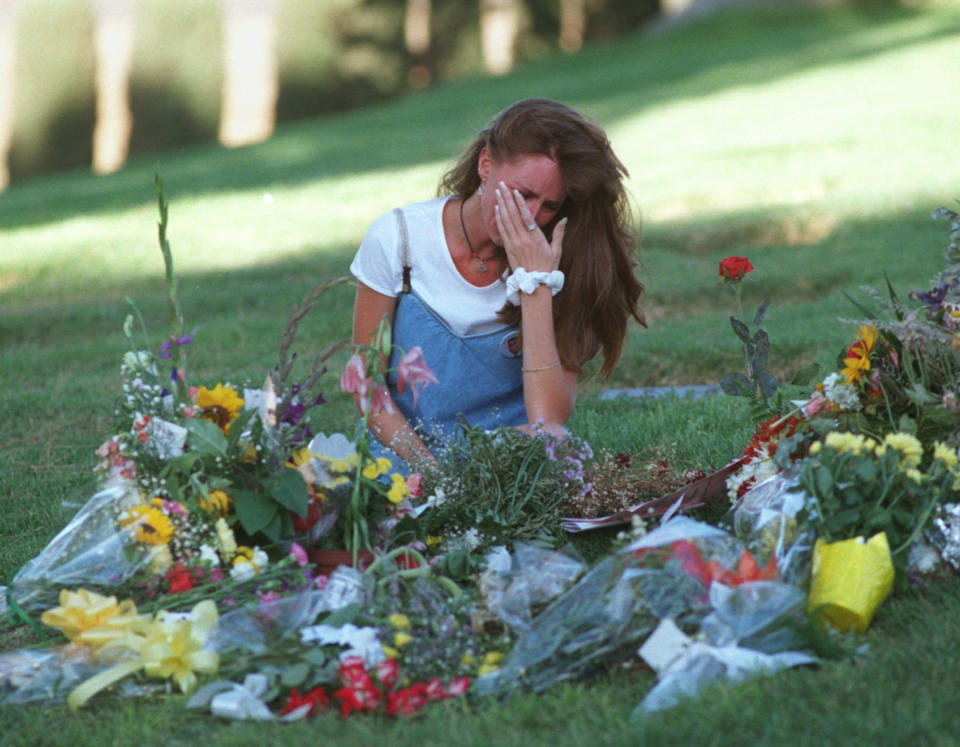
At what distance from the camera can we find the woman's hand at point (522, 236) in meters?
3.37

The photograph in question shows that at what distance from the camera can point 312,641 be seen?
252cm

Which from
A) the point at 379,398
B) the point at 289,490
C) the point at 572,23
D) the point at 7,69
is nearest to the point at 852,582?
the point at 379,398

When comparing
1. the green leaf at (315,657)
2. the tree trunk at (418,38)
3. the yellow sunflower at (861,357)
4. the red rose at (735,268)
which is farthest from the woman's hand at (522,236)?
the tree trunk at (418,38)

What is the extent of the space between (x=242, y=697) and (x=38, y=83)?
1922cm

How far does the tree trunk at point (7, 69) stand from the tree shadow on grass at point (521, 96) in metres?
2.86

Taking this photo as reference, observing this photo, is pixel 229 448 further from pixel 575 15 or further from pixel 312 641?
pixel 575 15

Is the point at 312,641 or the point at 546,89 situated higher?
the point at 546,89

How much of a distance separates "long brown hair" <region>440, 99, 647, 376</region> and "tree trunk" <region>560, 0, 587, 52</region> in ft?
66.4

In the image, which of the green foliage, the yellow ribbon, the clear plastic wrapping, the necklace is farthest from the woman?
the yellow ribbon

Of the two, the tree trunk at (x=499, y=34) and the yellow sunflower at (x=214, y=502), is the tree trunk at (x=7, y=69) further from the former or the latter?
the yellow sunflower at (x=214, y=502)

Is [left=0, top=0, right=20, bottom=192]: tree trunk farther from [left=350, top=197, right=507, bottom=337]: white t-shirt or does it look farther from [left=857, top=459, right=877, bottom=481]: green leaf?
[left=857, top=459, right=877, bottom=481]: green leaf

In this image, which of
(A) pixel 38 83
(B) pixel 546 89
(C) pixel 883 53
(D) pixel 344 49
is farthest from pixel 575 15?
(A) pixel 38 83

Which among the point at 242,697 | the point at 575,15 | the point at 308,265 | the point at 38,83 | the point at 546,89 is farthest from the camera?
the point at 575,15

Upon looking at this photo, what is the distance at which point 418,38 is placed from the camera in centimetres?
2212
